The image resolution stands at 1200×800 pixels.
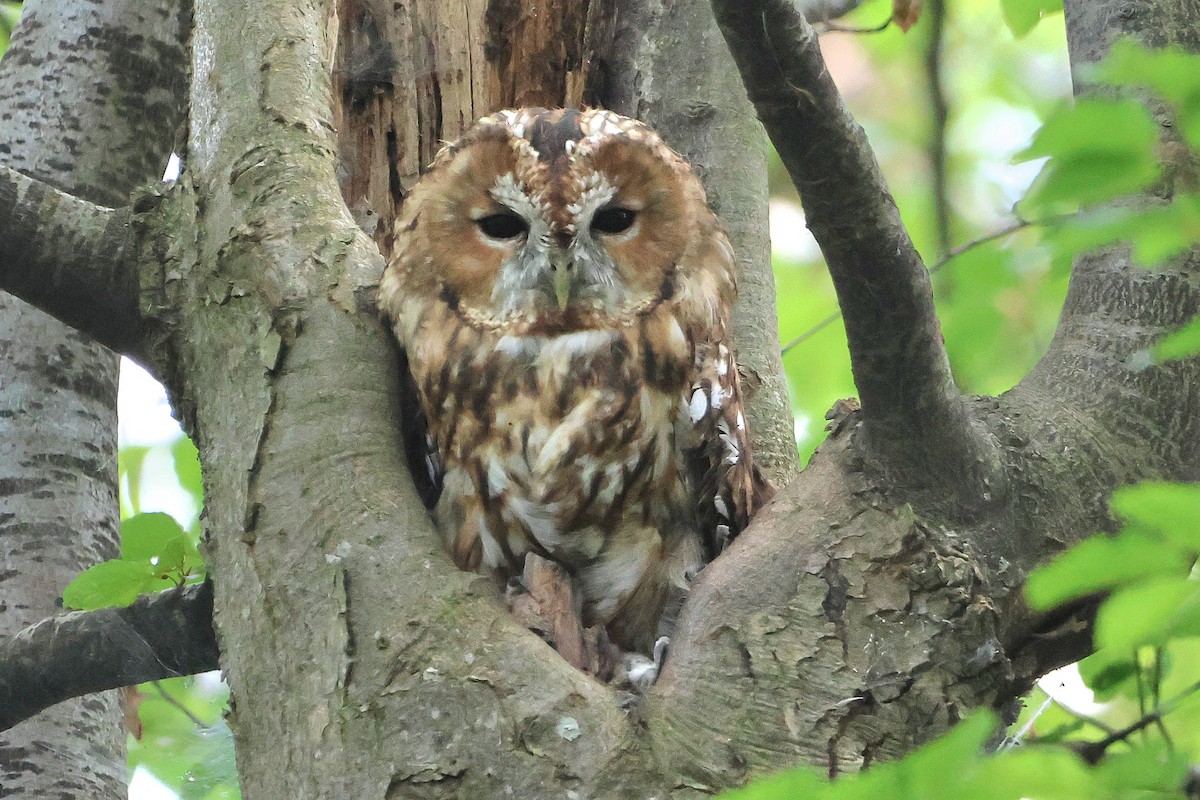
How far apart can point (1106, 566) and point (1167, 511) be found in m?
0.06

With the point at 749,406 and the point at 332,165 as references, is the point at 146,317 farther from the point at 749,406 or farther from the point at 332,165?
the point at 749,406

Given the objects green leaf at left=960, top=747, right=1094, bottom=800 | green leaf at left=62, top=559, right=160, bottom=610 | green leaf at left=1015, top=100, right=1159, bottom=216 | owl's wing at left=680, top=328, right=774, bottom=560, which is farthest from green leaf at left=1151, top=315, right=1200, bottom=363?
green leaf at left=62, top=559, right=160, bottom=610

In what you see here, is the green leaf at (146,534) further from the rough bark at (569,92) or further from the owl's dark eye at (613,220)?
the owl's dark eye at (613,220)

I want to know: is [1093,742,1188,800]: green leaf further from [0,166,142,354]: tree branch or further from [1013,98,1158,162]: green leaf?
[0,166,142,354]: tree branch

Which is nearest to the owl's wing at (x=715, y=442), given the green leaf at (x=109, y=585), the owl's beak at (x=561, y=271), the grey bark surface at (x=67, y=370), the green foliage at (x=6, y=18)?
the owl's beak at (x=561, y=271)

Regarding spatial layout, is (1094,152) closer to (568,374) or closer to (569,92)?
(568,374)

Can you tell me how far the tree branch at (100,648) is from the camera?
1.82 m

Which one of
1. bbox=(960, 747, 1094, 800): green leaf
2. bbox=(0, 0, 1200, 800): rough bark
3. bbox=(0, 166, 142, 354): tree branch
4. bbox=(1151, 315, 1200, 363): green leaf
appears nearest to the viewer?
bbox=(960, 747, 1094, 800): green leaf

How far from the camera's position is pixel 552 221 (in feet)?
6.79

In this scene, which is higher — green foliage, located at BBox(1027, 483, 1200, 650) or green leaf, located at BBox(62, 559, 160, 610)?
green leaf, located at BBox(62, 559, 160, 610)

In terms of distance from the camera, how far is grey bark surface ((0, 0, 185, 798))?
2.28m

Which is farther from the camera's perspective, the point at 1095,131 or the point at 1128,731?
the point at 1128,731

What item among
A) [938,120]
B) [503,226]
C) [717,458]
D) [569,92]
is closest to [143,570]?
[503,226]

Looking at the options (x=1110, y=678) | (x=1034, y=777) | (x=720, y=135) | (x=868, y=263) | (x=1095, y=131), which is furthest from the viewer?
(x=720, y=135)
